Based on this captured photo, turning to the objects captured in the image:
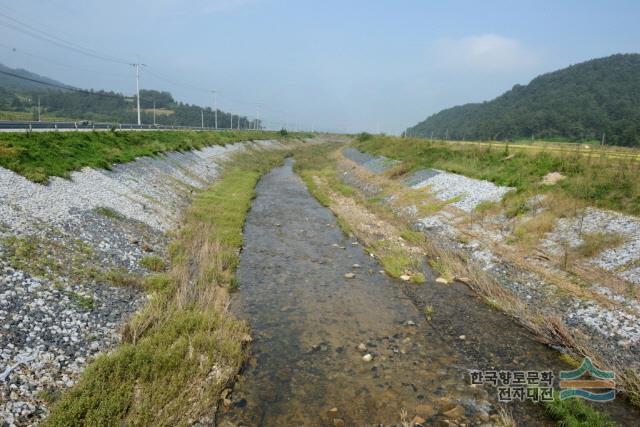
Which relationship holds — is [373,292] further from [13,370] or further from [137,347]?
[13,370]

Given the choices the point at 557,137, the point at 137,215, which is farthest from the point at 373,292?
the point at 557,137

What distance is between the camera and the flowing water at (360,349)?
909 cm

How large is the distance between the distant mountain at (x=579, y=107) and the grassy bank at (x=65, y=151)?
5647 cm

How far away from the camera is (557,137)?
271 feet

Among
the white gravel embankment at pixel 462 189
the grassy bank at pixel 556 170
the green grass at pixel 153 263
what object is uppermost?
the grassy bank at pixel 556 170

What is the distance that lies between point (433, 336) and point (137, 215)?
15.6m

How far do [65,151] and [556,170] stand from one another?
31.3m

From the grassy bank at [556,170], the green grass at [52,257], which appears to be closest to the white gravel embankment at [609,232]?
the grassy bank at [556,170]

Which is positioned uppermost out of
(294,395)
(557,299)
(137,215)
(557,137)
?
Result: (557,137)

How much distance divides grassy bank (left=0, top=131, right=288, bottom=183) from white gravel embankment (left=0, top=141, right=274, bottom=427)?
0.84 meters
